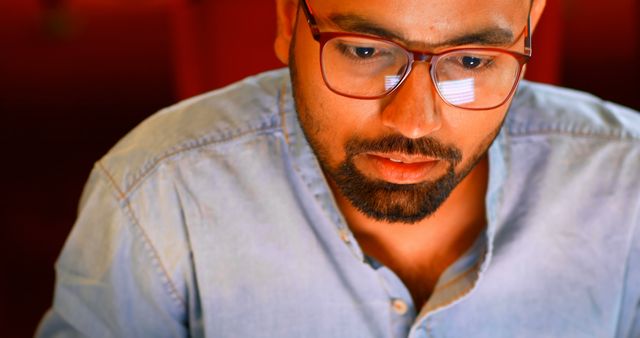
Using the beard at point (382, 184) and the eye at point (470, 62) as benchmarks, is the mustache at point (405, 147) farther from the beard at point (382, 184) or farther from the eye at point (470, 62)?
the eye at point (470, 62)

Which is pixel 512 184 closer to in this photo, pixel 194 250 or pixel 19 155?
pixel 194 250

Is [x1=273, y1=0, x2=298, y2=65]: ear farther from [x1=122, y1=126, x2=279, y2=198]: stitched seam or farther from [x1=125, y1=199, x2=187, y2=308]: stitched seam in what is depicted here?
[x1=125, y1=199, x2=187, y2=308]: stitched seam

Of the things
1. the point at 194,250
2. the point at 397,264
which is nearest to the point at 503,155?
the point at 397,264

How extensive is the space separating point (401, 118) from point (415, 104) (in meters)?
0.02

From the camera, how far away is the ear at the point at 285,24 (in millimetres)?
1162

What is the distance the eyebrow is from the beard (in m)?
0.13

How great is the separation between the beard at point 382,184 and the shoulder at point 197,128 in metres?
0.15

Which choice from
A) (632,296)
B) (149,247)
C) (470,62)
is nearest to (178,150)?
(149,247)

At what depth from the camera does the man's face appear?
1.01m

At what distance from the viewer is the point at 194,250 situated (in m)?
1.25

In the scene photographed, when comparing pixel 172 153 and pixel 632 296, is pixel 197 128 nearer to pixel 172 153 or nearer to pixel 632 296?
pixel 172 153

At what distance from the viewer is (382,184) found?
1118 mm

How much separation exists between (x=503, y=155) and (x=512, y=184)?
0.16 ft

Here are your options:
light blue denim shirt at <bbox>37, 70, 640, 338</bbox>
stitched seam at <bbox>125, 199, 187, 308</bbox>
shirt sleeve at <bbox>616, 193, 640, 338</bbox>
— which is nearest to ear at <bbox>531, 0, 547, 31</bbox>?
light blue denim shirt at <bbox>37, 70, 640, 338</bbox>
